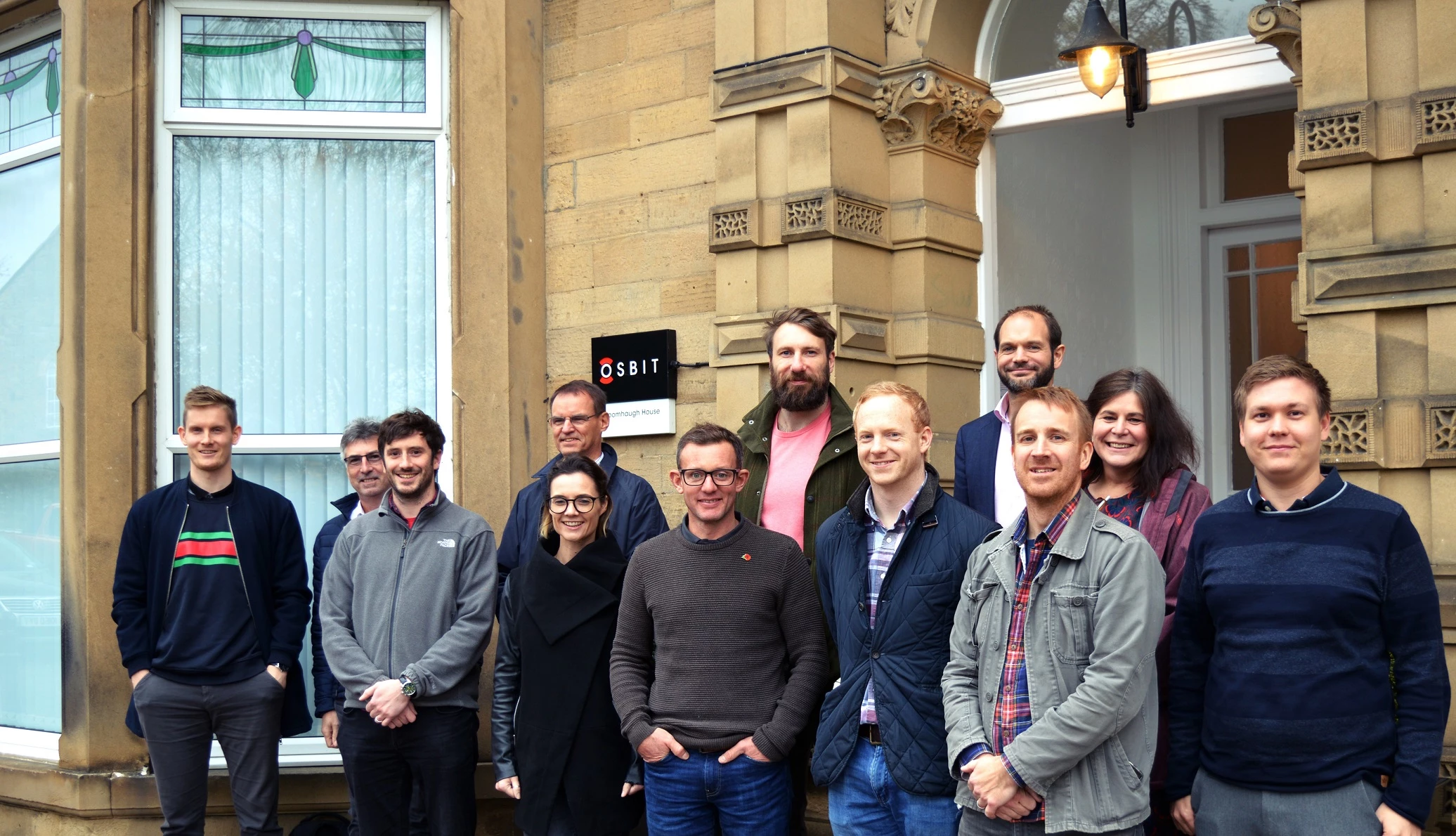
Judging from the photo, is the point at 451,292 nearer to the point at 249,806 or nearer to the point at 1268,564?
the point at 249,806

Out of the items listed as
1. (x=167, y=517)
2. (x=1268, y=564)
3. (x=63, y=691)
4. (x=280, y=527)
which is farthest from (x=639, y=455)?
(x=1268, y=564)

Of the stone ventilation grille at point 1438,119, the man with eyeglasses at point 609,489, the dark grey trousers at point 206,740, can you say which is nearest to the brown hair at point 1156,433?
the stone ventilation grille at point 1438,119

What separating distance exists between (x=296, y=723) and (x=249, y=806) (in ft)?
1.12

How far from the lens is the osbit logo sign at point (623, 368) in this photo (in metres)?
5.93

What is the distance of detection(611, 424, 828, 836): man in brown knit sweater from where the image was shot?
12.1 ft

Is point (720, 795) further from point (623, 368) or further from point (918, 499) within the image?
point (623, 368)

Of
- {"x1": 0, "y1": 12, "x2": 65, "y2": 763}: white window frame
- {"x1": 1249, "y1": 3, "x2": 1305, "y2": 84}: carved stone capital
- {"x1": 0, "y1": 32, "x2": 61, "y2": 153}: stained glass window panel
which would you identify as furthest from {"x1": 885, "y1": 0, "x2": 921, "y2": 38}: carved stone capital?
{"x1": 0, "y1": 32, "x2": 61, "y2": 153}: stained glass window panel

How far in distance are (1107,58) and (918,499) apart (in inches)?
89.7

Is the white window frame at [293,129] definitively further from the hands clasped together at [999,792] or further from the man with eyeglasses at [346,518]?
the hands clasped together at [999,792]

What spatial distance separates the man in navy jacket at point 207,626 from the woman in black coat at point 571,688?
4.43 feet

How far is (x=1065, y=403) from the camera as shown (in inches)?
122

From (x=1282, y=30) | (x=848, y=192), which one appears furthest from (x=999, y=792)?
(x=848, y=192)

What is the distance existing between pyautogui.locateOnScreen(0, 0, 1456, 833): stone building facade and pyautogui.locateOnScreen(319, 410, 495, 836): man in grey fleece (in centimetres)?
133

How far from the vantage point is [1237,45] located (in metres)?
4.93
